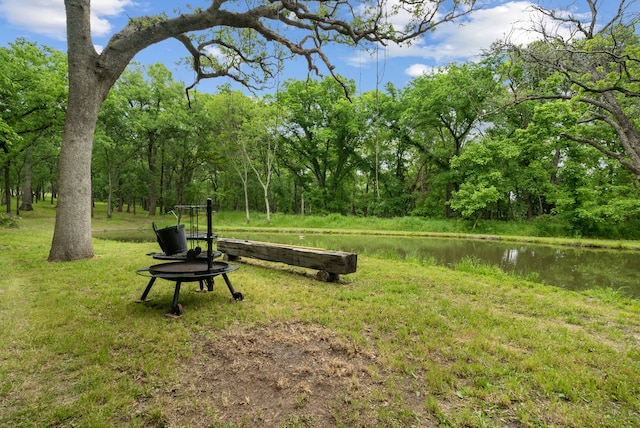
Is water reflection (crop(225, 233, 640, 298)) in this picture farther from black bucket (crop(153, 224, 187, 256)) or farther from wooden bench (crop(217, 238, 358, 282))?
black bucket (crop(153, 224, 187, 256))

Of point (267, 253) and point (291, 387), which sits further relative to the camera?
point (267, 253)

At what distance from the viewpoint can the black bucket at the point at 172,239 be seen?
460 centimetres

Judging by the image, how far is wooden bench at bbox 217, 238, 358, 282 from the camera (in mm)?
5895

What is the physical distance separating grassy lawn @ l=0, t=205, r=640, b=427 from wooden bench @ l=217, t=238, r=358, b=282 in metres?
0.68

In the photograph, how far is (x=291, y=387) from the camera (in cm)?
256

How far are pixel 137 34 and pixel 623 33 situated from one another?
1026cm

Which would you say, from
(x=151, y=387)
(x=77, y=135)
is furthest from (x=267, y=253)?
(x=77, y=135)

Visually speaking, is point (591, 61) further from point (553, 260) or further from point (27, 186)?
point (27, 186)

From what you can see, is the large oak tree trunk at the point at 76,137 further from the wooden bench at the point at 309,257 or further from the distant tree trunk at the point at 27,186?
the distant tree trunk at the point at 27,186

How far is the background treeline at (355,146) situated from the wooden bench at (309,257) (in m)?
6.82

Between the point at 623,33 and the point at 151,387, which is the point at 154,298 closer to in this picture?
the point at 151,387

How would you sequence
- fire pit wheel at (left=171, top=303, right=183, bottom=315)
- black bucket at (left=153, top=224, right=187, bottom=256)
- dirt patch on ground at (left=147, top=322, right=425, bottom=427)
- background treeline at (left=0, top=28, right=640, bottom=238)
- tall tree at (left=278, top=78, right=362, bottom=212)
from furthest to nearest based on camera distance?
1. tall tree at (left=278, top=78, right=362, bottom=212)
2. background treeline at (left=0, top=28, right=640, bottom=238)
3. black bucket at (left=153, top=224, right=187, bottom=256)
4. fire pit wheel at (left=171, top=303, right=183, bottom=315)
5. dirt patch on ground at (left=147, top=322, right=425, bottom=427)

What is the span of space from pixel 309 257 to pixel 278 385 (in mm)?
3752

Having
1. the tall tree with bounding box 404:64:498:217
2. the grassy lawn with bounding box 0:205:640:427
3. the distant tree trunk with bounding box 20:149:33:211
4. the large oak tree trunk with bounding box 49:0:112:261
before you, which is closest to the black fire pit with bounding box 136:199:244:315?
the grassy lawn with bounding box 0:205:640:427
